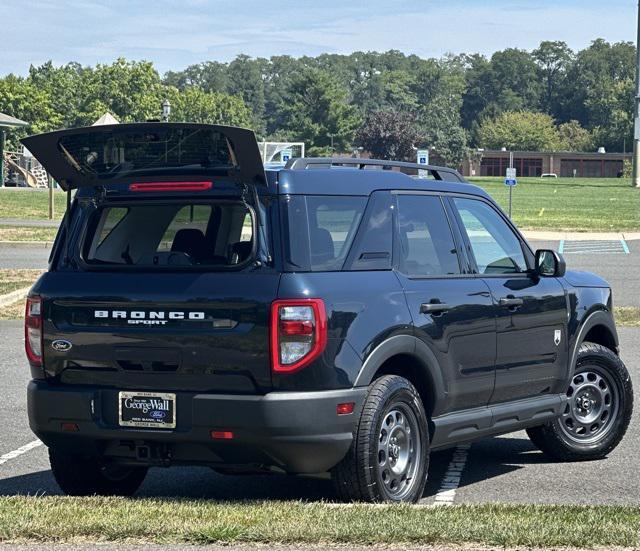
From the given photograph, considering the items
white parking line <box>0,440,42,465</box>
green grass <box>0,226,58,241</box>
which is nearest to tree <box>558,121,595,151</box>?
green grass <box>0,226,58,241</box>

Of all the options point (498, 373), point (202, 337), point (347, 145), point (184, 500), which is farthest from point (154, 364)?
point (347, 145)

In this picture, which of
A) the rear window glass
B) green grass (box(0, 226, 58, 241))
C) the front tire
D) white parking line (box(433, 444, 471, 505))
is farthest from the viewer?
green grass (box(0, 226, 58, 241))

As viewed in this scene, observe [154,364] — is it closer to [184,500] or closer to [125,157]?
[184,500]

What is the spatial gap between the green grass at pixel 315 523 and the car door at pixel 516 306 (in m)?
1.47

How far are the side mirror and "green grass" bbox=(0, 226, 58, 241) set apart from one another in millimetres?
24923

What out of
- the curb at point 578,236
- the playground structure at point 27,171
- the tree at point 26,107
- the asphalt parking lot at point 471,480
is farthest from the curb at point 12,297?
the tree at point 26,107

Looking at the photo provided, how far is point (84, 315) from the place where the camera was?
675 cm

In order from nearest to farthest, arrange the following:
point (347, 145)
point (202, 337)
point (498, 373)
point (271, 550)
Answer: point (271, 550) < point (202, 337) < point (498, 373) < point (347, 145)

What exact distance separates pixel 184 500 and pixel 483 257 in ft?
8.06

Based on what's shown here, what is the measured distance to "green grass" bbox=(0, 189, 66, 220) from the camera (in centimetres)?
4550

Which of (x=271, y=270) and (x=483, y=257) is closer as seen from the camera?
(x=271, y=270)

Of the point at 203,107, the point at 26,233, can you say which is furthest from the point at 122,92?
the point at 26,233

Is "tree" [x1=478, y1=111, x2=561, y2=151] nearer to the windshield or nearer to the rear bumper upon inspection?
the windshield

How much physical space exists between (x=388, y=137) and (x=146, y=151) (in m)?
112
